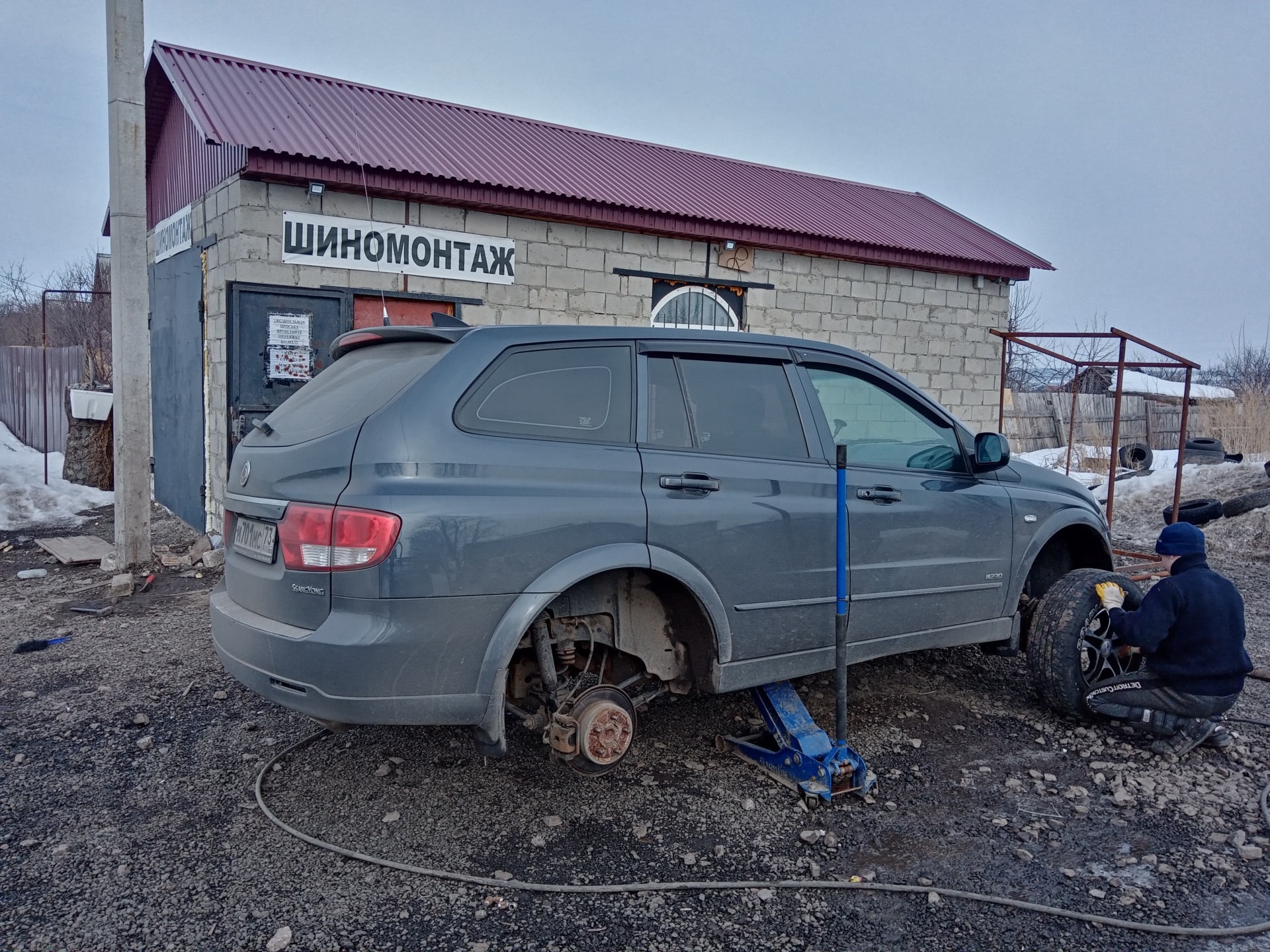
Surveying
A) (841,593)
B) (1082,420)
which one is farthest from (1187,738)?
(1082,420)

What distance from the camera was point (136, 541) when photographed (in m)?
7.79

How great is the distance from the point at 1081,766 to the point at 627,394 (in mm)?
2716

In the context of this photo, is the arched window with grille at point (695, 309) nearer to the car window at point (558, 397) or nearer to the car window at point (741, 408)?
the car window at point (741, 408)

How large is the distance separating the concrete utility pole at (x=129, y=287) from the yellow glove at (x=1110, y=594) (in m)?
7.27

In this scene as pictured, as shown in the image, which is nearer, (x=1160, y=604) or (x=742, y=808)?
(x=742, y=808)

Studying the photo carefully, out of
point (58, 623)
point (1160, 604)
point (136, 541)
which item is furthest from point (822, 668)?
point (136, 541)

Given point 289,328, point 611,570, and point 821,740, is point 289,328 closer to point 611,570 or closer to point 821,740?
point 611,570

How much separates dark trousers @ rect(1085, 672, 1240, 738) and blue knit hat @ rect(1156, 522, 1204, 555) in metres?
0.61

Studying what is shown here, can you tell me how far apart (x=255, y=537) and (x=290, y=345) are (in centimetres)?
560

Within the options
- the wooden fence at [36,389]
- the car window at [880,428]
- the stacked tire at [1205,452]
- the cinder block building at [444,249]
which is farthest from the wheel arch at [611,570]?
the stacked tire at [1205,452]

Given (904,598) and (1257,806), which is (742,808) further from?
(1257,806)

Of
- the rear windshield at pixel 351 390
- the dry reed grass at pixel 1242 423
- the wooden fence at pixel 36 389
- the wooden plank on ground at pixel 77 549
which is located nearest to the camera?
the rear windshield at pixel 351 390

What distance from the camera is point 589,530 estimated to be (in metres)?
3.32

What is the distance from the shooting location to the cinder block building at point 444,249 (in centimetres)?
841
